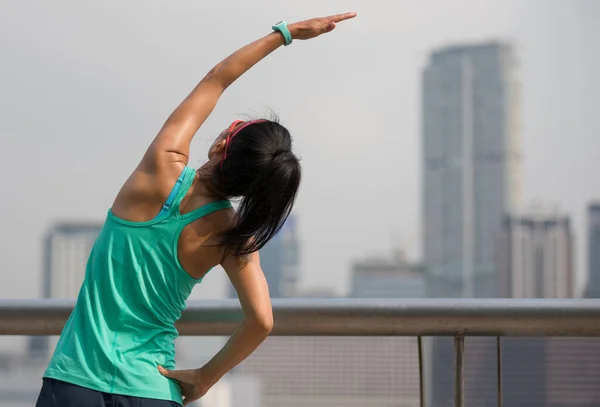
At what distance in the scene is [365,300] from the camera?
2500 mm

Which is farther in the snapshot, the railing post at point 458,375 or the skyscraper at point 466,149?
the skyscraper at point 466,149

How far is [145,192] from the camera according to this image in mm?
1998

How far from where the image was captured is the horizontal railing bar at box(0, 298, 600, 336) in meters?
2.47

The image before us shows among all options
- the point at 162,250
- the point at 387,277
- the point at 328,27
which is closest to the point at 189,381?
the point at 162,250

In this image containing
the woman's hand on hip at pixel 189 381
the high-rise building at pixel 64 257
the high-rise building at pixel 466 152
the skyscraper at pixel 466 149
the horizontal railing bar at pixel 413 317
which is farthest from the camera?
the skyscraper at pixel 466 149

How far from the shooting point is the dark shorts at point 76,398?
195 centimetres

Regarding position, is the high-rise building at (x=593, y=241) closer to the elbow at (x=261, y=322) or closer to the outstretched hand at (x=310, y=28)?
the outstretched hand at (x=310, y=28)

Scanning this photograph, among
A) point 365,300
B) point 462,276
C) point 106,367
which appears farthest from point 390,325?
point 462,276

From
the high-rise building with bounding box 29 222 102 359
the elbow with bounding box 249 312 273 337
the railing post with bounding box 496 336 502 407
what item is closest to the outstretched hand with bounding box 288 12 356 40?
the elbow with bounding box 249 312 273 337

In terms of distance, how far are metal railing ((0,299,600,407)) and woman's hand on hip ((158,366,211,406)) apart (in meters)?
0.37

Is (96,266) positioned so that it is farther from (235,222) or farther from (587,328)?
(587,328)

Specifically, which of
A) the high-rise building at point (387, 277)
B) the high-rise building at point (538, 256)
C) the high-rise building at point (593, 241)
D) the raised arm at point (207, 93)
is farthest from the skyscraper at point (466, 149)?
the raised arm at point (207, 93)

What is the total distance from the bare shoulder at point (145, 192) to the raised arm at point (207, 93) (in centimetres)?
2

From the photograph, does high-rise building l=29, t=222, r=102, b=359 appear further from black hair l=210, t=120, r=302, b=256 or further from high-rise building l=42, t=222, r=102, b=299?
black hair l=210, t=120, r=302, b=256
